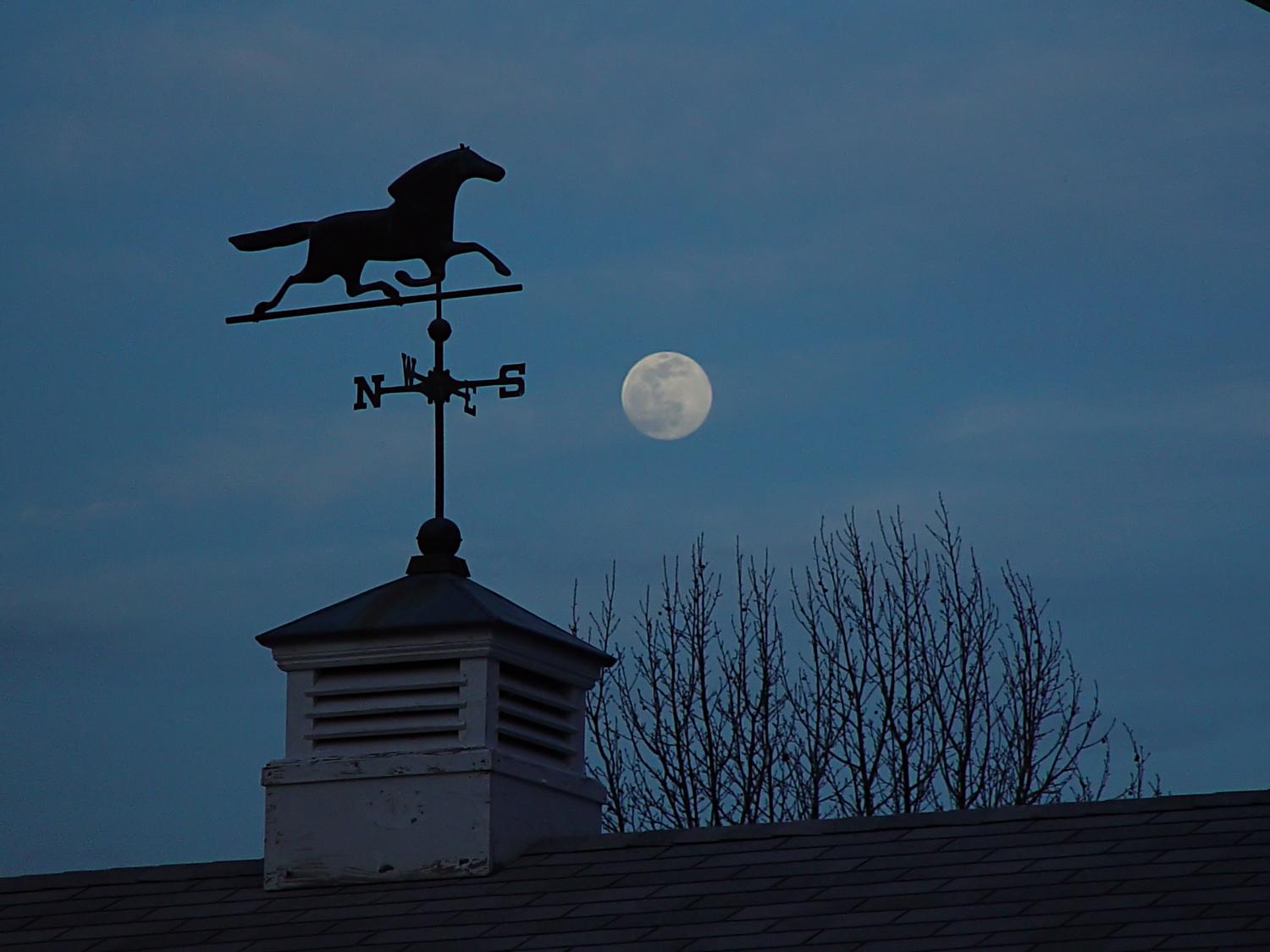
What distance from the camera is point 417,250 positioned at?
9.87 metres

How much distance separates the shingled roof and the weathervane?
5.41ft

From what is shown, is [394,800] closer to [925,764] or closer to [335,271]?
[335,271]

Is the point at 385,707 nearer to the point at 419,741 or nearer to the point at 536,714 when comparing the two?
the point at 419,741

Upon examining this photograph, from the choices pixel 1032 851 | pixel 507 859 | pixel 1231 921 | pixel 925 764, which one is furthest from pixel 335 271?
pixel 925 764

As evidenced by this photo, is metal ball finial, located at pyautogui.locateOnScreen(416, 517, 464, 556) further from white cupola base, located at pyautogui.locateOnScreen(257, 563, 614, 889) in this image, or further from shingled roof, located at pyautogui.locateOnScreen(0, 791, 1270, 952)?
shingled roof, located at pyautogui.locateOnScreen(0, 791, 1270, 952)

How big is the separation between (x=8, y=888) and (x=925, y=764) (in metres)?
12.1

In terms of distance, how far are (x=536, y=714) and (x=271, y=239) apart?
273 centimetres

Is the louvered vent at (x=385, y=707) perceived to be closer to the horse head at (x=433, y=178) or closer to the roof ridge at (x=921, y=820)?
the roof ridge at (x=921, y=820)

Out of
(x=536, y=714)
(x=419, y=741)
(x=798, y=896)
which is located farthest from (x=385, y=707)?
(x=798, y=896)

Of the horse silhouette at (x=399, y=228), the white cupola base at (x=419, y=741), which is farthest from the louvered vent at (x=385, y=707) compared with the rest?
the horse silhouette at (x=399, y=228)

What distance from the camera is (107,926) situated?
8641mm

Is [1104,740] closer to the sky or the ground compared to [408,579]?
closer to the sky

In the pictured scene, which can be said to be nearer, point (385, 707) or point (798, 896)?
point (798, 896)

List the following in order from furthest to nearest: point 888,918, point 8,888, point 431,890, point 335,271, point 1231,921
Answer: point 335,271, point 8,888, point 431,890, point 888,918, point 1231,921
